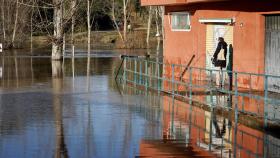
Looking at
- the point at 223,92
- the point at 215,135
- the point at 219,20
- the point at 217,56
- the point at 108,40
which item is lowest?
the point at 215,135

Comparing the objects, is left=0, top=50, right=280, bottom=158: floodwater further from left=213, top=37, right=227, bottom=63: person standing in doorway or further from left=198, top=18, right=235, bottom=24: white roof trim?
left=198, top=18, right=235, bottom=24: white roof trim

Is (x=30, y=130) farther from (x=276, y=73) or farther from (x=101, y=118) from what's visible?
Result: (x=276, y=73)

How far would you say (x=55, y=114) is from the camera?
59.1 feet

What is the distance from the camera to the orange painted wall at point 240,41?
23.4m

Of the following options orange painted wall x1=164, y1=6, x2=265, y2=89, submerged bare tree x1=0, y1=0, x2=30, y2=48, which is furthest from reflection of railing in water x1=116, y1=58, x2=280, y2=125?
submerged bare tree x1=0, y1=0, x2=30, y2=48

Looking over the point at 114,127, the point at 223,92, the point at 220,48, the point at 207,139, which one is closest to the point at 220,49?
the point at 220,48

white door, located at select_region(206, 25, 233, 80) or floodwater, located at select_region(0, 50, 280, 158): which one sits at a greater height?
white door, located at select_region(206, 25, 233, 80)

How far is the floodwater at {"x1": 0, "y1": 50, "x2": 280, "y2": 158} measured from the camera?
12641 millimetres

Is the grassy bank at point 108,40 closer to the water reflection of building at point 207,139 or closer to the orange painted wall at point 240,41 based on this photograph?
the orange painted wall at point 240,41

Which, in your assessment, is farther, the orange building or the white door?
the white door

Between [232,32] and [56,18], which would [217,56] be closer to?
[232,32]

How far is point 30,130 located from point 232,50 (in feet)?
35.6

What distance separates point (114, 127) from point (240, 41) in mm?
10229

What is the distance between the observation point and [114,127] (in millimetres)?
15633
